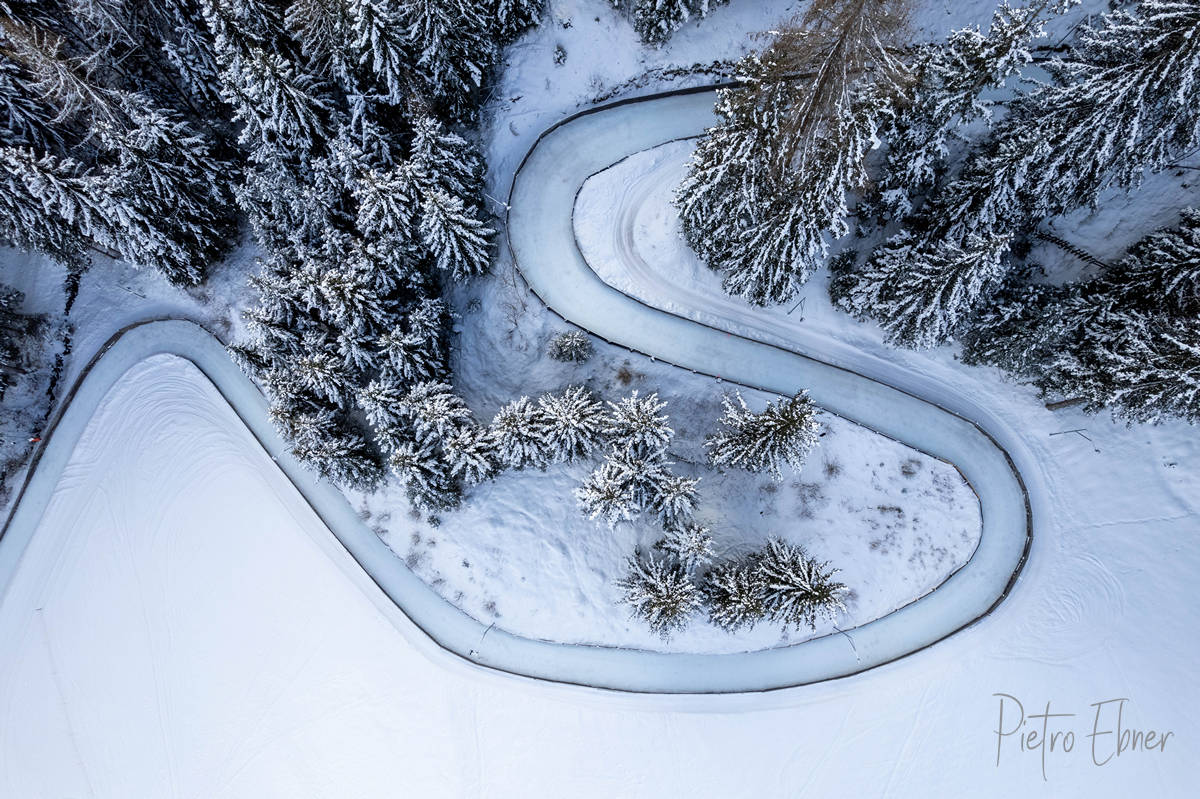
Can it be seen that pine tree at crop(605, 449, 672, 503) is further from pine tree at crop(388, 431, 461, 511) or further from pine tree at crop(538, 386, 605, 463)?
pine tree at crop(388, 431, 461, 511)

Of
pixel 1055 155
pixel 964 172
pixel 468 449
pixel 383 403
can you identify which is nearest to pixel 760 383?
pixel 964 172

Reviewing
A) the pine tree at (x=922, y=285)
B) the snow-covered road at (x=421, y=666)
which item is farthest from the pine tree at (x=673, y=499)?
the pine tree at (x=922, y=285)

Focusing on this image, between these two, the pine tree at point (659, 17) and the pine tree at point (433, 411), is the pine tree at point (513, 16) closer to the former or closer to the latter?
the pine tree at point (659, 17)

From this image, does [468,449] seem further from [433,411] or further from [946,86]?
[946,86]

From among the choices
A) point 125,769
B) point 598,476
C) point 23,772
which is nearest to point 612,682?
point 598,476

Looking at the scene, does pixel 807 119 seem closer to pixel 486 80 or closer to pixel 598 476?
pixel 598 476

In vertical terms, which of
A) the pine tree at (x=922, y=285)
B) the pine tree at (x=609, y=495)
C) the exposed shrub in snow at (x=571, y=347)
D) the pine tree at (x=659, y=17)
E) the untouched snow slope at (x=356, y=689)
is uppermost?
the pine tree at (x=659, y=17)
